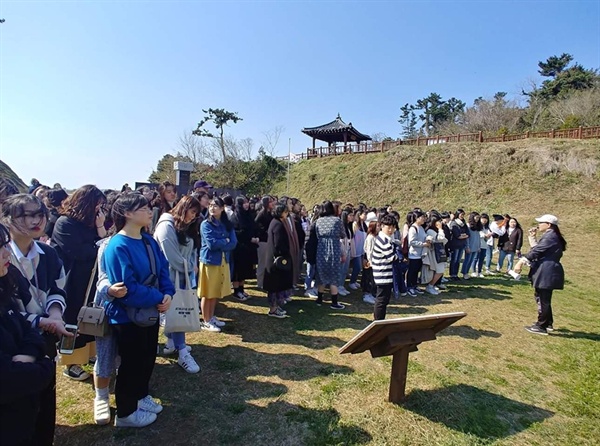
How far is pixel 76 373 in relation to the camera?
3568mm

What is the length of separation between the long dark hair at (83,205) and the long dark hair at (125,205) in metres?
0.77

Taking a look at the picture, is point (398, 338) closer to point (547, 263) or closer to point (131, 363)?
point (131, 363)

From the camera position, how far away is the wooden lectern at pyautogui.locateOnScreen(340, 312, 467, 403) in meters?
2.94

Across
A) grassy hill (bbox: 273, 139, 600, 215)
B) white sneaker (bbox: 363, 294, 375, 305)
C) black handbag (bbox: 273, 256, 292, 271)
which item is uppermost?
grassy hill (bbox: 273, 139, 600, 215)

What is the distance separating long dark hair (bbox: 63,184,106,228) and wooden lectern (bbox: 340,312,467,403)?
9.03 feet

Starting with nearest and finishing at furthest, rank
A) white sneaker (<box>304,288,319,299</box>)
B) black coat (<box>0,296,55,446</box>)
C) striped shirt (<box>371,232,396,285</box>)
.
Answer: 1. black coat (<box>0,296,55,446</box>)
2. striped shirt (<box>371,232,396,285</box>)
3. white sneaker (<box>304,288,319,299</box>)

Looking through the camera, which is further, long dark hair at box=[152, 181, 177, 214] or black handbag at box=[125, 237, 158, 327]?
long dark hair at box=[152, 181, 177, 214]

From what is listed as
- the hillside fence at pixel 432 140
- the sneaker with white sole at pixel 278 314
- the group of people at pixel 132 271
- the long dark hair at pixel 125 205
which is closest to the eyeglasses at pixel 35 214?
the group of people at pixel 132 271

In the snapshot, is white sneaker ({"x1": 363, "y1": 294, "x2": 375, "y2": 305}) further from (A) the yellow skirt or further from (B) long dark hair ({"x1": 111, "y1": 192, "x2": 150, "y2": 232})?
(B) long dark hair ({"x1": 111, "y1": 192, "x2": 150, "y2": 232})

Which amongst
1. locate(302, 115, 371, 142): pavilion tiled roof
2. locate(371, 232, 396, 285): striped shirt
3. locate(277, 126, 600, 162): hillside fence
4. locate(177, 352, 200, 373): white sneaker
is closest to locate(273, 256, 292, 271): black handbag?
locate(371, 232, 396, 285): striped shirt

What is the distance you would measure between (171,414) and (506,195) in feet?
82.5

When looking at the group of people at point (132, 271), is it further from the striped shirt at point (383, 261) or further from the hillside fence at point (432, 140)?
the hillside fence at point (432, 140)

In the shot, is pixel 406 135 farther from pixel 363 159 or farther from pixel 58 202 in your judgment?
pixel 58 202

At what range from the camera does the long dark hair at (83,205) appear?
10.8 ft
